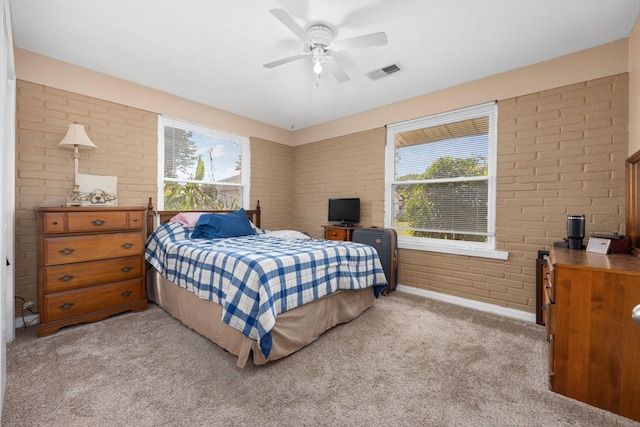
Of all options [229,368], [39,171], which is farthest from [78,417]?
[39,171]

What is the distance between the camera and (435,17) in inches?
Answer: 87.9

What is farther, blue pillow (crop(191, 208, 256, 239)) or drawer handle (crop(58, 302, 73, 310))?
blue pillow (crop(191, 208, 256, 239))

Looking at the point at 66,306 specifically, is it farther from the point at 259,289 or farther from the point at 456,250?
the point at 456,250

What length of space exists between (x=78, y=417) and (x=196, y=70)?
3.12 meters

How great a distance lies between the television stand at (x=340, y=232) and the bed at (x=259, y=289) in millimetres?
1139

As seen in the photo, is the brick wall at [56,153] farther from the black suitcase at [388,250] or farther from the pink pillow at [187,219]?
the black suitcase at [388,250]

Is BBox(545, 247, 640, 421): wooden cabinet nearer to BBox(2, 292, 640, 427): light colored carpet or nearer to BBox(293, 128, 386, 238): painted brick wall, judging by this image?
BBox(2, 292, 640, 427): light colored carpet

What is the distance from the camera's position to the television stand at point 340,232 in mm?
4172

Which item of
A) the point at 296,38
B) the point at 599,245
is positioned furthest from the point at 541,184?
the point at 296,38

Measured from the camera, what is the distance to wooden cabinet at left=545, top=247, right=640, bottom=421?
157cm

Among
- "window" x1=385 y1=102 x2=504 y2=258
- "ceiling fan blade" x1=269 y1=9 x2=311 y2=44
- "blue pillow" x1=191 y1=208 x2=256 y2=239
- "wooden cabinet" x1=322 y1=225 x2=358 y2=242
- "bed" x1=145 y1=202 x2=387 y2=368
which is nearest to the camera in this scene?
"ceiling fan blade" x1=269 y1=9 x2=311 y2=44

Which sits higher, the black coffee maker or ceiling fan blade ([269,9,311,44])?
ceiling fan blade ([269,9,311,44])

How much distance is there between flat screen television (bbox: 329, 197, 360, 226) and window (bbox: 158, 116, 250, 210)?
1429 mm

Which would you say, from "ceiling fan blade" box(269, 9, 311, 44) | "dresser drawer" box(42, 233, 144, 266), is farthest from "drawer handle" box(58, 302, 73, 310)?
"ceiling fan blade" box(269, 9, 311, 44)
